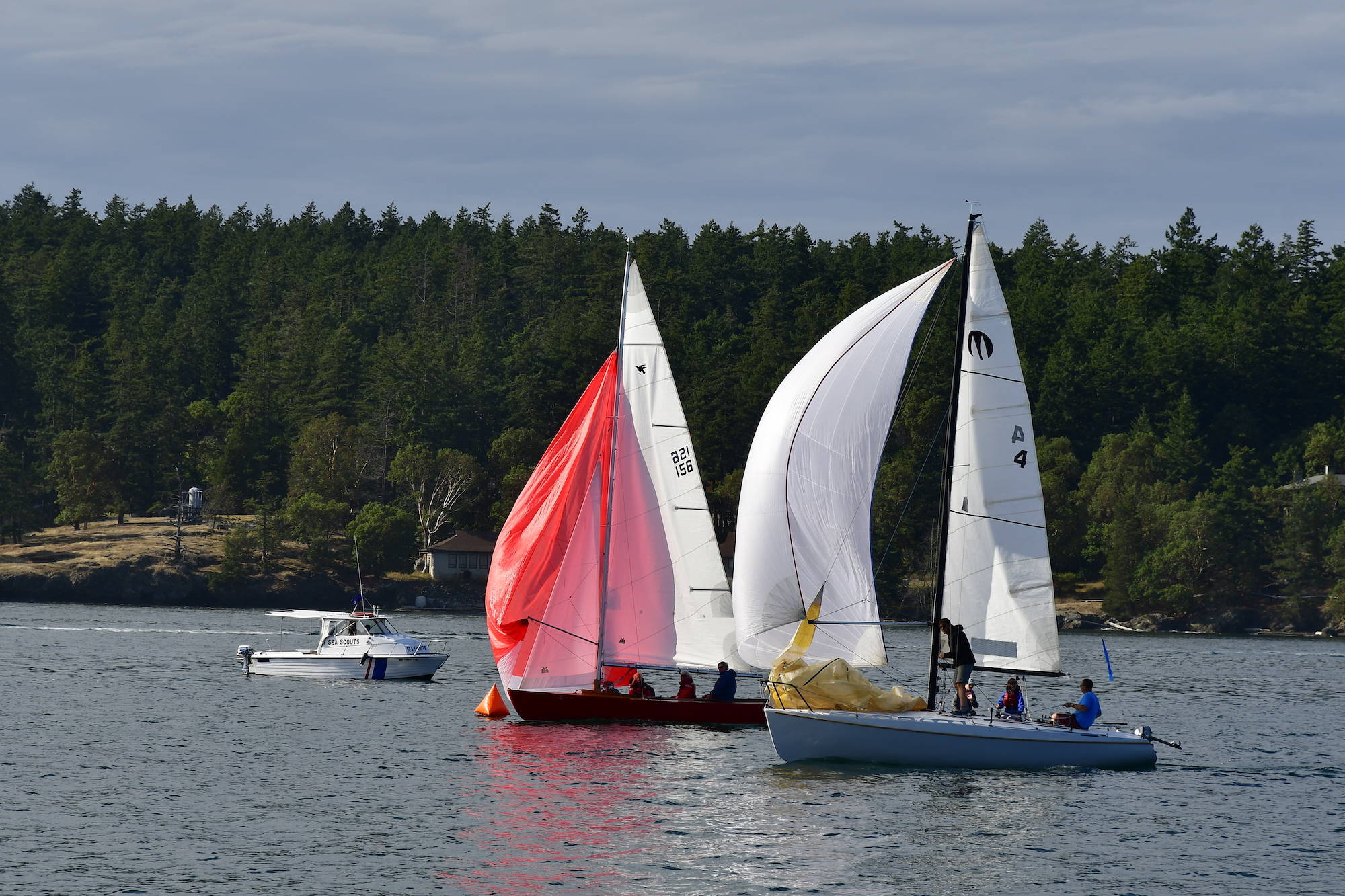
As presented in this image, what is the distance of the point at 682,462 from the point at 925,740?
44.3ft

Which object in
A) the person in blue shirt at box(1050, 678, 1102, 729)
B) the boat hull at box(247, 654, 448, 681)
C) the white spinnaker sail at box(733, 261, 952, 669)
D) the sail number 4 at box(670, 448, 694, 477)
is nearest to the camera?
the white spinnaker sail at box(733, 261, 952, 669)

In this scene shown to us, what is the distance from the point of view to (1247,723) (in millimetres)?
51938

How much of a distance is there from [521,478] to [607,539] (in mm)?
96151

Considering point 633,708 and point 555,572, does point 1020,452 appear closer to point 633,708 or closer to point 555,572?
point 633,708

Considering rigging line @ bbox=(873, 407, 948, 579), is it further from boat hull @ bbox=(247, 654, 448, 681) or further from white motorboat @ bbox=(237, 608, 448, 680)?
white motorboat @ bbox=(237, 608, 448, 680)

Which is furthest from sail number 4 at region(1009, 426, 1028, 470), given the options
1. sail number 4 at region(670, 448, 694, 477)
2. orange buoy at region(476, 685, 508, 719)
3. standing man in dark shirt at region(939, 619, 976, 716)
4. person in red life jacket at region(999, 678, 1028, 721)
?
orange buoy at region(476, 685, 508, 719)

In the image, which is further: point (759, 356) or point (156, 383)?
point (156, 383)

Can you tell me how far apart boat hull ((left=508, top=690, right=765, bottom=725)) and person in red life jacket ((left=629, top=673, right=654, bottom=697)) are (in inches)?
7.8

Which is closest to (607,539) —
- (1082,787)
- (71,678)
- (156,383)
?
(1082,787)

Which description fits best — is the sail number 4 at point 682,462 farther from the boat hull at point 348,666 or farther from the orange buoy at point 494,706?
the boat hull at point 348,666

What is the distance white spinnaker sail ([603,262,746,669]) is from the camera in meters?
43.2

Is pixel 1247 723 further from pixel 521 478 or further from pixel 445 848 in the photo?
pixel 521 478

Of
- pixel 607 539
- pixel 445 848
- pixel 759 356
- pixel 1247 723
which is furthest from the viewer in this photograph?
pixel 759 356

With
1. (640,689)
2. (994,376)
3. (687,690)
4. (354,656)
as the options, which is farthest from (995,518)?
(354,656)
